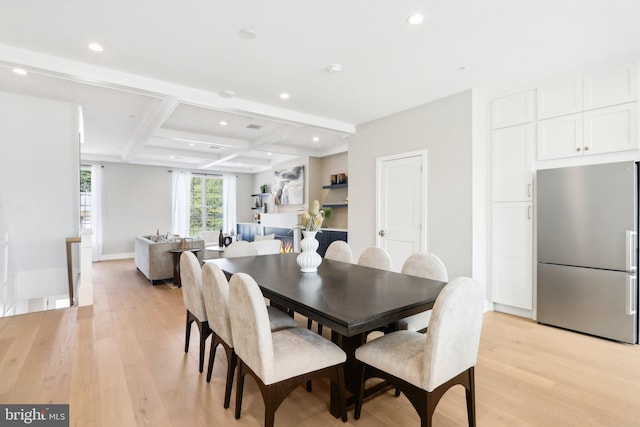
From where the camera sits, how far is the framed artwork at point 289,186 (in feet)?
25.6

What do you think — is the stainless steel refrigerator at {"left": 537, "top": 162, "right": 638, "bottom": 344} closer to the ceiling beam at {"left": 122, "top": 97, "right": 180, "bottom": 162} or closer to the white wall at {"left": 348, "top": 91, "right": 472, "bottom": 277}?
the white wall at {"left": 348, "top": 91, "right": 472, "bottom": 277}

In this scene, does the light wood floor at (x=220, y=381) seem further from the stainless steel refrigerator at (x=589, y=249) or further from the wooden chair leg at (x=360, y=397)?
the stainless steel refrigerator at (x=589, y=249)

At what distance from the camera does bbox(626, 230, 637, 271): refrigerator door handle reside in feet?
9.26

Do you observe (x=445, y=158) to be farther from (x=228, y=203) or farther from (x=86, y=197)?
(x=86, y=197)

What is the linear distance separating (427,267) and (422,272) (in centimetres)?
6

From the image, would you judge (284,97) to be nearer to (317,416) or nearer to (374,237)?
(374,237)

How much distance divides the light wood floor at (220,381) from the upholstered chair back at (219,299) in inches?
17.0

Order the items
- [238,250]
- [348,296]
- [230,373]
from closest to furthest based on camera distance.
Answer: [348,296] → [230,373] → [238,250]

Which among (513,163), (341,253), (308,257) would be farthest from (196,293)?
(513,163)

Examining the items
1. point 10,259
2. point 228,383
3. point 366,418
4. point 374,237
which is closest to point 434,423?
point 366,418

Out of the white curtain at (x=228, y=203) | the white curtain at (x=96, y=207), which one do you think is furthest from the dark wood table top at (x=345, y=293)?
the white curtain at (x=228, y=203)

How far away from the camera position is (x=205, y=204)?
31.5ft

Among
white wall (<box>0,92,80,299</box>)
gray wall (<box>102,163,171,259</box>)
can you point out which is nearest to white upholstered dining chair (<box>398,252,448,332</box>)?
white wall (<box>0,92,80,299</box>)

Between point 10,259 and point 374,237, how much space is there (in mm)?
4633
